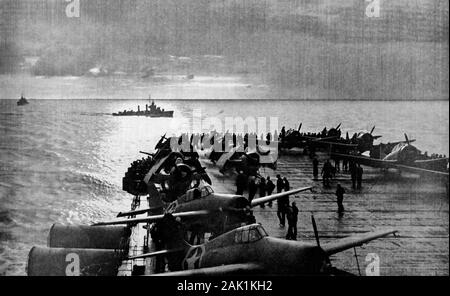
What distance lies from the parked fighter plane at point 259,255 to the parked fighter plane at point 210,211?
202 centimetres

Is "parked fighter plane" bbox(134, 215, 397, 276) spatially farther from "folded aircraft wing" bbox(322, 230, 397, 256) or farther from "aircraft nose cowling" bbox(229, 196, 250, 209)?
"aircraft nose cowling" bbox(229, 196, 250, 209)

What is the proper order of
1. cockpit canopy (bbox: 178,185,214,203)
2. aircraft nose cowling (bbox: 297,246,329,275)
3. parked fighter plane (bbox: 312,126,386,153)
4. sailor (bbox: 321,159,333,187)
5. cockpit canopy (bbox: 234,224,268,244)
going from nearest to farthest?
aircraft nose cowling (bbox: 297,246,329,275), cockpit canopy (bbox: 234,224,268,244), cockpit canopy (bbox: 178,185,214,203), sailor (bbox: 321,159,333,187), parked fighter plane (bbox: 312,126,386,153)

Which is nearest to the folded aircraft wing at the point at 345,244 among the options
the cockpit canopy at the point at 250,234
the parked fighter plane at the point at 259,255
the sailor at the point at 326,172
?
the parked fighter plane at the point at 259,255

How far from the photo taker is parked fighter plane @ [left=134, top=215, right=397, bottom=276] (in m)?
13.9

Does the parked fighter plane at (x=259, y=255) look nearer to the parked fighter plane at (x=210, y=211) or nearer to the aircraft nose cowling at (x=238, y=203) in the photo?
the parked fighter plane at (x=210, y=211)

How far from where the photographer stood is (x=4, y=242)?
39094 mm

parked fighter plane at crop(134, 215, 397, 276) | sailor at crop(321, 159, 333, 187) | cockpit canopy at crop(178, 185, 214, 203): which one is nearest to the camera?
parked fighter plane at crop(134, 215, 397, 276)

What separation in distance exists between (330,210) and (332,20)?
1131 centimetres

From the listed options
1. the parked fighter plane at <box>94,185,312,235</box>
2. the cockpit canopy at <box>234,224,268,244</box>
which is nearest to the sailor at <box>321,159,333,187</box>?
the parked fighter plane at <box>94,185,312,235</box>

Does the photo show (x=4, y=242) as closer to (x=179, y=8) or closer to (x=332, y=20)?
(x=179, y=8)

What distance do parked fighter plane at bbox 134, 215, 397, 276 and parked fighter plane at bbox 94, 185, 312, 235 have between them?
2.02m

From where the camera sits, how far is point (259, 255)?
594 inches

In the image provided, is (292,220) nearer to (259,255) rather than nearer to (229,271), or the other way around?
(259,255)
